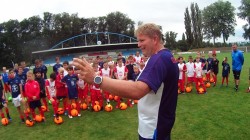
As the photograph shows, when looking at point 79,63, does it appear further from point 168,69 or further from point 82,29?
point 82,29

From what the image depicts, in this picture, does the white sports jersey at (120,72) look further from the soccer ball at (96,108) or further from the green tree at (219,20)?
the green tree at (219,20)

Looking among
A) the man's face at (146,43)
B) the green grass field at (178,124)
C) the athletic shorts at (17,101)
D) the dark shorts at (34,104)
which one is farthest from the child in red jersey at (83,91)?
the man's face at (146,43)

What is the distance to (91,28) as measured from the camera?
83.1 meters

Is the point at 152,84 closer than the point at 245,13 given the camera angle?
Yes

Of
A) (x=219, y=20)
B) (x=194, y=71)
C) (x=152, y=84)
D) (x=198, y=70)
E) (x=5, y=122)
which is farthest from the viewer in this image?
(x=219, y=20)

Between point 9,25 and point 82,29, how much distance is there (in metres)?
22.3

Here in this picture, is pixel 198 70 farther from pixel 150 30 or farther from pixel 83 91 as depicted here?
pixel 150 30

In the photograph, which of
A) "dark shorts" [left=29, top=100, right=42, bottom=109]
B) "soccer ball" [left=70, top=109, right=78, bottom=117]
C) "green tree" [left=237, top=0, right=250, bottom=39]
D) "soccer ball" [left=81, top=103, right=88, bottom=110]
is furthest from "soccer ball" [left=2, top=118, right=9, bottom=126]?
"green tree" [left=237, top=0, right=250, bottom=39]

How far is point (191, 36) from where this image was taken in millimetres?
71938

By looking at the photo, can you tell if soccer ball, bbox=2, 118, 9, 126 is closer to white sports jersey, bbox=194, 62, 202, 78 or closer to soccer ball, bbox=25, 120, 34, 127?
soccer ball, bbox=25, 120, 34, 127

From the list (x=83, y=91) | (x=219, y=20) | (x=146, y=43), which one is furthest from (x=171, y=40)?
(x=146, y=43)

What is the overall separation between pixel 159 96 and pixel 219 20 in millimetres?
86719

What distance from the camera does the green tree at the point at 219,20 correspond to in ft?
265

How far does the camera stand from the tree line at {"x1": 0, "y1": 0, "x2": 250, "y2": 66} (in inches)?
2746
